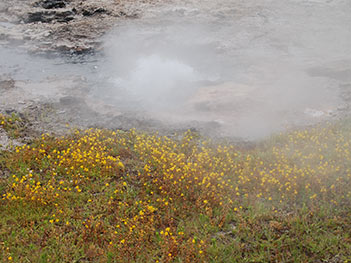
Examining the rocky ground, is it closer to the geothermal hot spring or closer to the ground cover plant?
the geothermal hot spring

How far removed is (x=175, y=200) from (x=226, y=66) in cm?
1056

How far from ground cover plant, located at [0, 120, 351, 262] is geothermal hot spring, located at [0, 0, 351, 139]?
7.34 ft

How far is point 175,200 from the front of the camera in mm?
8047

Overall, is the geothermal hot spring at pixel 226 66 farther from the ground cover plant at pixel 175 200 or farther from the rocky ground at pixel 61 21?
the ground cover plant at pixel 175 200

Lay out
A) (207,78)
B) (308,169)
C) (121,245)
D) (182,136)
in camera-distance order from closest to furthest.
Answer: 1. (121,245)
2. (308,169)
3. (182,136)
4. (207,78)

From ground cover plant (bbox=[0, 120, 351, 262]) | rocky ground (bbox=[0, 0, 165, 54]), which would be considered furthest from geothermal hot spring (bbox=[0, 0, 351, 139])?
ground cover plant (bbox=[0, 120, 351, 262])

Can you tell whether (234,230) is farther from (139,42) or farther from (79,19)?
(79,19)

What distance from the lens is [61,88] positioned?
48.3 feet

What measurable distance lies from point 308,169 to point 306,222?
79.7 inches

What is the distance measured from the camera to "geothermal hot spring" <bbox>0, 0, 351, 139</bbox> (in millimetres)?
12930

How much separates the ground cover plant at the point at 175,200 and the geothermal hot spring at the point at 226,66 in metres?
2.24

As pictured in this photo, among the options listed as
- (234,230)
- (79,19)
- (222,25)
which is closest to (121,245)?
(234,230)

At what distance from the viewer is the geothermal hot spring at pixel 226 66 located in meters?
12.9

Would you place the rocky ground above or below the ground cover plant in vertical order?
above
